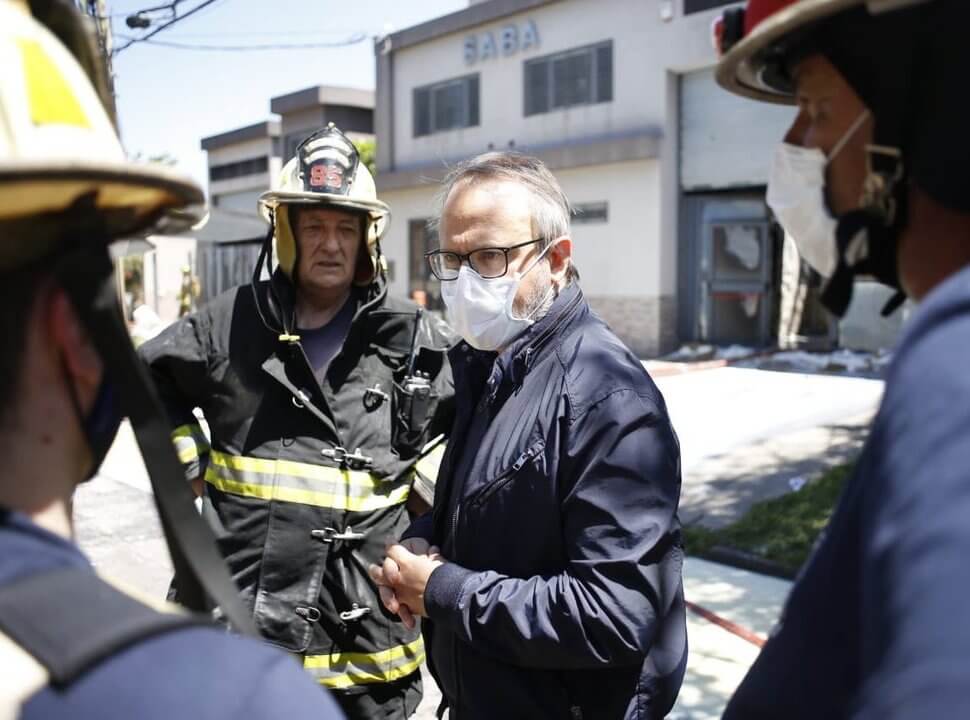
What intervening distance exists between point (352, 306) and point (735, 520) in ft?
13.3

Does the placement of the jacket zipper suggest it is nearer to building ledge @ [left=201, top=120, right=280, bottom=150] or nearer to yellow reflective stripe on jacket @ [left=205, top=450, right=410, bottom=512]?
yellow reflective stripe on jacket @ [left=205, top=450, right=410, bottom=512]

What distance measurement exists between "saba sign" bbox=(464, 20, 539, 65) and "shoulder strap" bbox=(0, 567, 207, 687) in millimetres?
17744

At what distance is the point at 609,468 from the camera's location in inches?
69.1

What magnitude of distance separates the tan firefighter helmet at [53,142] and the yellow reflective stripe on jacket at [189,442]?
6.03 ft

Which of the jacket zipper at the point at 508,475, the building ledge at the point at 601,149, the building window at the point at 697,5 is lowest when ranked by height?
the jacket zipper at the point at 508,475

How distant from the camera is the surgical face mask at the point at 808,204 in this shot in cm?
124

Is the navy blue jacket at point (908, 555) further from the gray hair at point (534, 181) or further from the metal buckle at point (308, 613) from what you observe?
the metal buckle at point (308, 613)

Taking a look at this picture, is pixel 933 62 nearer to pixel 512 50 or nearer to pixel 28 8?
pixel 28 8

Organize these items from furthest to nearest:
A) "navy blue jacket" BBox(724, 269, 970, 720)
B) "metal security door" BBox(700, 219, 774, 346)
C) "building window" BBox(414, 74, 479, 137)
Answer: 1. "building window" BBox(414, 74, 479, 137)
2. "metal security door" BBox(700, 219, 774, 346)
3. "navy blue jacket" BBox(724, 269, 970, 720)

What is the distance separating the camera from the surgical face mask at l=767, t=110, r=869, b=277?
49.0 inches

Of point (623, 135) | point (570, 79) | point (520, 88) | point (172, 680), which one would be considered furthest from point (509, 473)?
point (520, 88)

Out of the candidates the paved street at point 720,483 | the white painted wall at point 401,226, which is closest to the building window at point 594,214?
the white painted wall at point 401,226

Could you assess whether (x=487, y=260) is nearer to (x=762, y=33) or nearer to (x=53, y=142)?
(x=762, y=33)

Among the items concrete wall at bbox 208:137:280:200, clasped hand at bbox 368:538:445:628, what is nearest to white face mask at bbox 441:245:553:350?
clasped hand at bbox 368:538:445:628
